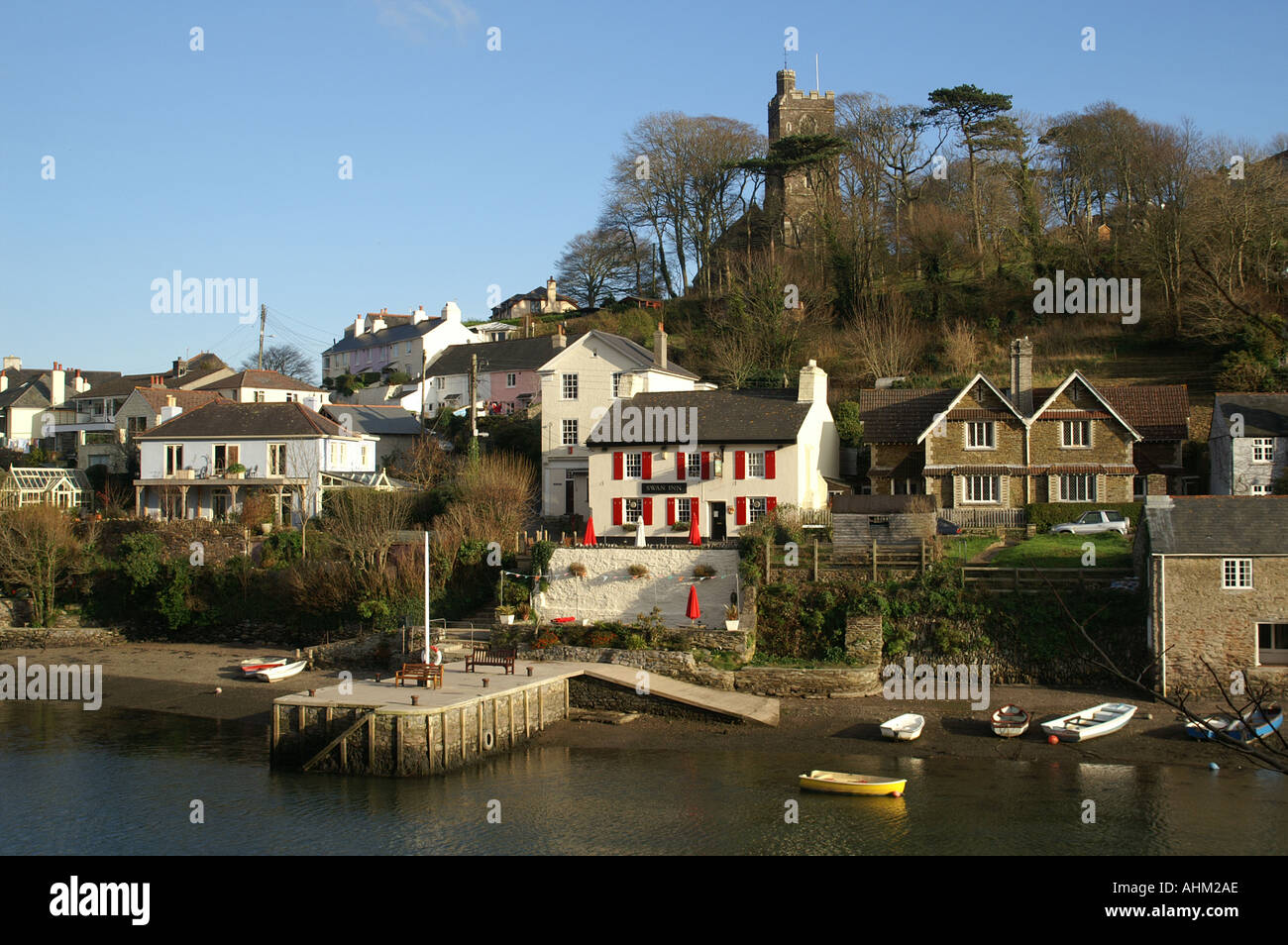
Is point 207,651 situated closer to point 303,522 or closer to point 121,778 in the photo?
point 303,522

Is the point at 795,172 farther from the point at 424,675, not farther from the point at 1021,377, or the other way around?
the point at 424,675

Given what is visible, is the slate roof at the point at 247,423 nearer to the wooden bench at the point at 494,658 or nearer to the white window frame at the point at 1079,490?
the wooden bench at the point at 494,658

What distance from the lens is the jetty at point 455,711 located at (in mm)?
24844

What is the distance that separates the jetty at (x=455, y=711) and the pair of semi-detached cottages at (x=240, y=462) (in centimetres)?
2070

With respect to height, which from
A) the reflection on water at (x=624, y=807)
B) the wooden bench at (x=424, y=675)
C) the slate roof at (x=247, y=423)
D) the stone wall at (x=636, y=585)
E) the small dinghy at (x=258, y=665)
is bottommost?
the reflection on water at (x=624, y=807)

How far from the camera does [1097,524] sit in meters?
38.1

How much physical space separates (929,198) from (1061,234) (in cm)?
885

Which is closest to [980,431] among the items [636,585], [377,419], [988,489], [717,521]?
[988,489]

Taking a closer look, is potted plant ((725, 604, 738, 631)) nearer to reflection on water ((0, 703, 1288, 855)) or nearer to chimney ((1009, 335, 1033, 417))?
reflection on water ((0, 703, 1288, 855))

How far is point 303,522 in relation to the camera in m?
45.8

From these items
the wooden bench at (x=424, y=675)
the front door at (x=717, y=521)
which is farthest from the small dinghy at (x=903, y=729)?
the front door at (x=717, y=521)

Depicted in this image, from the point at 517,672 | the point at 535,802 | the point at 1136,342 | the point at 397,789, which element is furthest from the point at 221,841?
the point at 1136,342

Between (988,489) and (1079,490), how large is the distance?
339 centimetres
